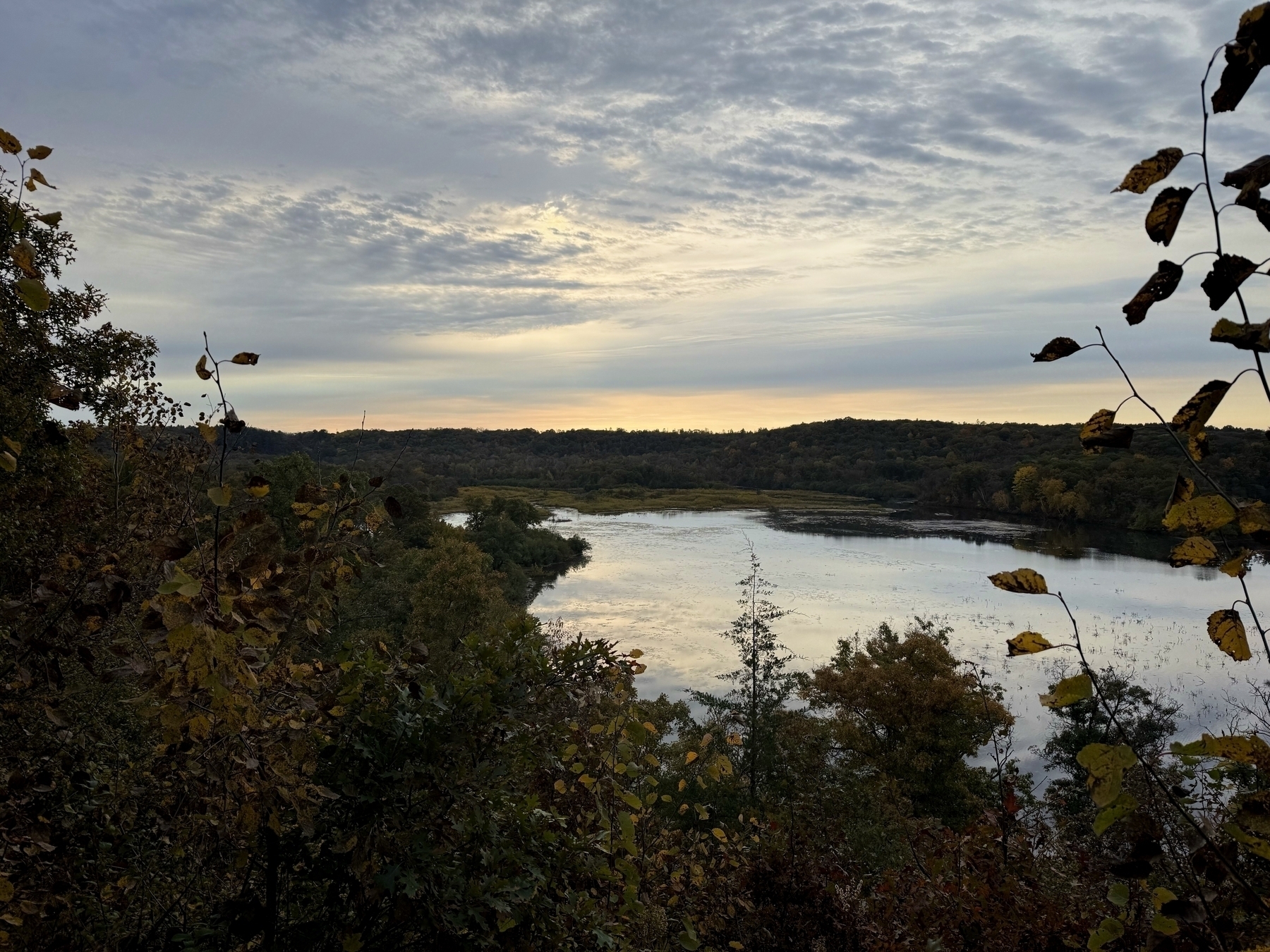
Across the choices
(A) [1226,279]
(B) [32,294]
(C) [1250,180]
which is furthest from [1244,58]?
(B) [32,294]

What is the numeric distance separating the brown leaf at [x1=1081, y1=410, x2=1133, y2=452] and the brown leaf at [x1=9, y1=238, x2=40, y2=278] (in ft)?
5.79

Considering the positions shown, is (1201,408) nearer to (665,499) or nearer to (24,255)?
(24,255)

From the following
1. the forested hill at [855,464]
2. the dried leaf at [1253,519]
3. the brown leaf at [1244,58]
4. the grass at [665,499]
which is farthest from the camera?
the grass at [665,499]

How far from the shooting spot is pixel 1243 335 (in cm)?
93

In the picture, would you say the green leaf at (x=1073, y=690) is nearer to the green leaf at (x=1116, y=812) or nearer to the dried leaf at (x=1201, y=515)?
the green leaf at (x=1116, y=812)

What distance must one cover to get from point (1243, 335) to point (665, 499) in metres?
94.0

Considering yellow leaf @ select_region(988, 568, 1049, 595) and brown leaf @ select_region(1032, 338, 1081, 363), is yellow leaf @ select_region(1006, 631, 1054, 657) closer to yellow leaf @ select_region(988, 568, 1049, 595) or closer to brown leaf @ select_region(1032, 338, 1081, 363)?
yellow leaf @ select_region(988, 568, 1049, 595)

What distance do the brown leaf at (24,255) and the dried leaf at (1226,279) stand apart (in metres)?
1.78

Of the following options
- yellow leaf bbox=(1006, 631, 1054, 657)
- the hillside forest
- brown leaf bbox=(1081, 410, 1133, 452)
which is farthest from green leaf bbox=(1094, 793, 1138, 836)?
brown leaf bbox=(1081, 410, 1133, 452)

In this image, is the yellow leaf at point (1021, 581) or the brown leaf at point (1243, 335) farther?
the yellow leaf at point (1021, 581)

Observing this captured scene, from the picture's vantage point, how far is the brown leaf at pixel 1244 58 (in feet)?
2.97

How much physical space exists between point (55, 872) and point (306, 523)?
54.5 inches

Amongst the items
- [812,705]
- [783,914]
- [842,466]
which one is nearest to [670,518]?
[842,466]

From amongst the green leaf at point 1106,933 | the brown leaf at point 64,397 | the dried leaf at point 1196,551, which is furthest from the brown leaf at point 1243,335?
the brown leaf at point 64,397
